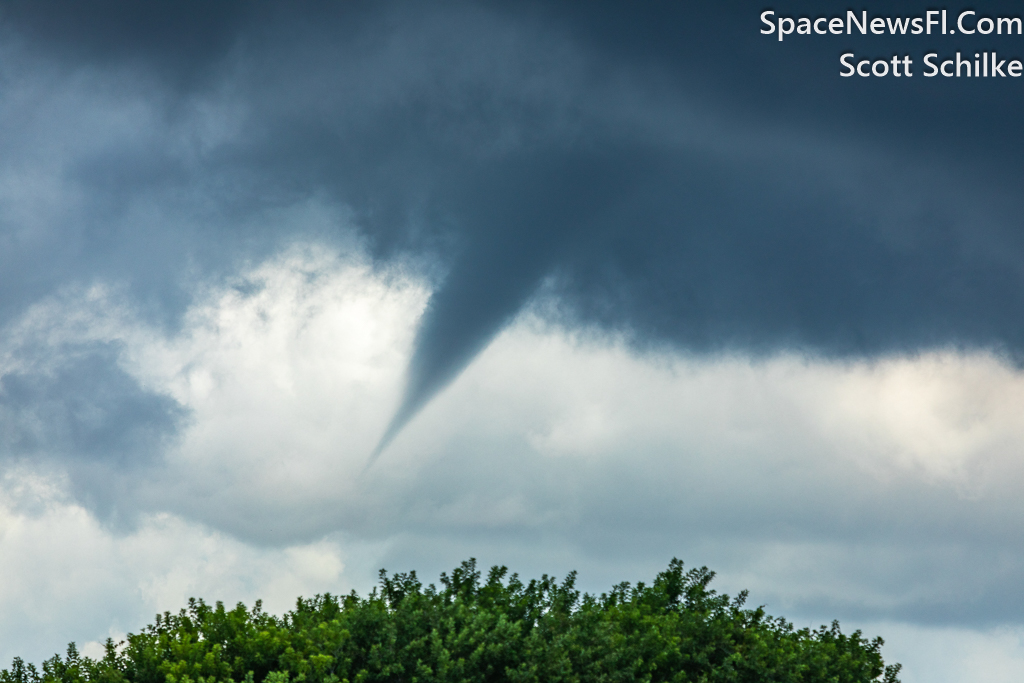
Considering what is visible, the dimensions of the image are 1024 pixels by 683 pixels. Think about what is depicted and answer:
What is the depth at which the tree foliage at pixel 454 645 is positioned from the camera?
19719 mm

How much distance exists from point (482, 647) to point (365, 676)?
2.48m

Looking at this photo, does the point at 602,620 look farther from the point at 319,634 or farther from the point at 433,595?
the point at 319,634

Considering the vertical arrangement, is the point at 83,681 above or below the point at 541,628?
below

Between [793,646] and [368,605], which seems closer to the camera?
[368,605]

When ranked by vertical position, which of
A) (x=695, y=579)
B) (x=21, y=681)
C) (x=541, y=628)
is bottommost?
(x=21, y=681)

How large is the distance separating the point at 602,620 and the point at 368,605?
20.6 ft

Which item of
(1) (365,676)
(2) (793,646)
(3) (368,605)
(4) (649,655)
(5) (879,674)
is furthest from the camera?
(5) (879,674)

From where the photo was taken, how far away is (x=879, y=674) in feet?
96.7

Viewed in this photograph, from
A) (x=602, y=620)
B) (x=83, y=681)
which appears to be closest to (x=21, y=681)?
(x=83, y=681)

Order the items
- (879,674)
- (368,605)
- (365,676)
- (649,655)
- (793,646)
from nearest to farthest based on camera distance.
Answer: (365,676) < (368,605) < (649,655) < (793,646) < (879,674)

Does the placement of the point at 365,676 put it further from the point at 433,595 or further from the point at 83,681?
the point at 83,681

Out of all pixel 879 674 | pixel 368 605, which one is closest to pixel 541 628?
pixel 368 605

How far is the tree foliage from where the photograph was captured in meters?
19.7

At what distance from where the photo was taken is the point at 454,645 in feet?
66.3
